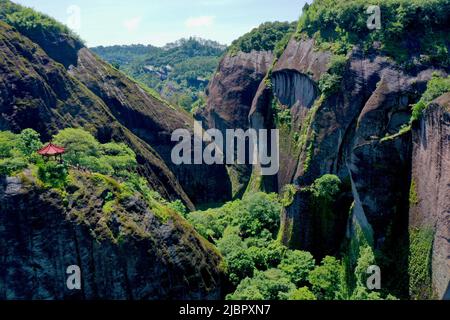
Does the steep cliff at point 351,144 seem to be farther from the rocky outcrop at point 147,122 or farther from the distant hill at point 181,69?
the distant hill at point 181,69

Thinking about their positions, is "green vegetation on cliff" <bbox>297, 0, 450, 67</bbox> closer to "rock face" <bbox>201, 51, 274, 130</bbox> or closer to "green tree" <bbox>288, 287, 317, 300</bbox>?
"green tree" <bbox>288, 287, 317, 300</bbox>

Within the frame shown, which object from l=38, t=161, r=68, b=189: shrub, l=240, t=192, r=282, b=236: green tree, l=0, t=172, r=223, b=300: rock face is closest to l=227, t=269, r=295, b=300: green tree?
l=0, t=172, r=223, b=300: rock face

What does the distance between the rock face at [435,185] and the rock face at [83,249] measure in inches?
556

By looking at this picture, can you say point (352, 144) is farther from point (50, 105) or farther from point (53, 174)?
point (50, 105)

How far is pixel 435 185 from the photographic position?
29.4 metres

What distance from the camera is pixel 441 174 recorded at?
28.9m

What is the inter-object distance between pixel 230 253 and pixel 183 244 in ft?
17.6

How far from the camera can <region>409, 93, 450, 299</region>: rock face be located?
2783 centimetres

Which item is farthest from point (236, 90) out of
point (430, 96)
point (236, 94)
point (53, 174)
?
point (53, 174)

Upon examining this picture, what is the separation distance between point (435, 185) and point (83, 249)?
20.2 m

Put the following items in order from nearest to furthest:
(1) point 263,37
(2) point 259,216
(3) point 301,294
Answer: (3) point 301,294
(2) point 259,216
(1) point 263,37

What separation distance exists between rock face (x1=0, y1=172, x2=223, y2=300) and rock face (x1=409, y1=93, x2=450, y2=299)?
1412 centimetres
